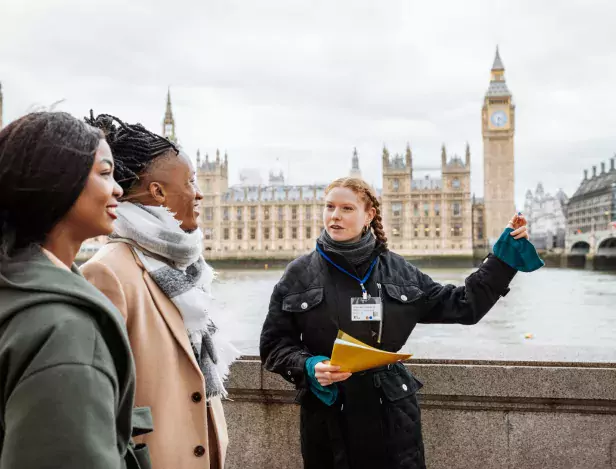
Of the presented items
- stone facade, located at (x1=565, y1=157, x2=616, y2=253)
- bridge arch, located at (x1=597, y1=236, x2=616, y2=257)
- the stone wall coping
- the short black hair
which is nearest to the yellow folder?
the short black hair

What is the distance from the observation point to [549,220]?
98.1 m

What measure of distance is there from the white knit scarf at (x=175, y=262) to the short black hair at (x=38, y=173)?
56 cm

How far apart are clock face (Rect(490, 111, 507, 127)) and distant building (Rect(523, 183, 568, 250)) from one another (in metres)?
24.6

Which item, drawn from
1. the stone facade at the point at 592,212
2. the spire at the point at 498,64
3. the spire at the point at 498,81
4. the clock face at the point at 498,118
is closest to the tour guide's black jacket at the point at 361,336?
the stone facade at the point at 592,212

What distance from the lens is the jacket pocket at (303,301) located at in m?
1.91

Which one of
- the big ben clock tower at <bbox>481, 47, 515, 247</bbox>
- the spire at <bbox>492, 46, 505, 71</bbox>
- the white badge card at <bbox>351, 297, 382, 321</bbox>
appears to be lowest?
the white badge card at <bbox>351, 297, 382, 321</bbox>

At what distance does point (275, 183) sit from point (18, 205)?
220 ft

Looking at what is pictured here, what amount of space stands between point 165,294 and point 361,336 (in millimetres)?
703

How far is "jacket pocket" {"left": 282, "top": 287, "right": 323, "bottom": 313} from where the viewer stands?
75.2 inches

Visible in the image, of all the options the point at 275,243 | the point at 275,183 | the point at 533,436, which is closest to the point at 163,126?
the point at 275,183

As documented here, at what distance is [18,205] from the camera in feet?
3.11

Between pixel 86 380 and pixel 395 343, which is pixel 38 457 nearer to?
pixel 86 380

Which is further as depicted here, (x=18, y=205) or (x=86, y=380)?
(x=18, y=205)

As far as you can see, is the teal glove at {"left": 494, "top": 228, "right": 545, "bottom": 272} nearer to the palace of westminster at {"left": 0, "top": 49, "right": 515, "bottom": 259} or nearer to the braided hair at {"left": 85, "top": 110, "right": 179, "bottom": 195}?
the braided hair at {"left": 85, "top": 110, "right": 179, "bottom": 195}
